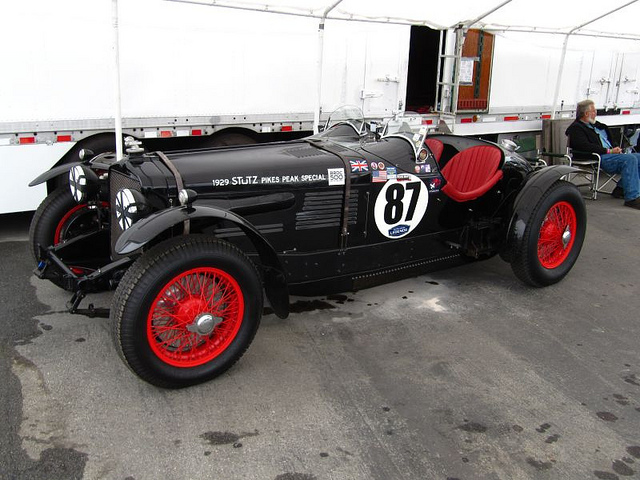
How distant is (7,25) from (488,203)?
4452mm

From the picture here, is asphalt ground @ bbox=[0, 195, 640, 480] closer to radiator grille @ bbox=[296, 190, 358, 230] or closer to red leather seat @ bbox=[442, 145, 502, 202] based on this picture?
radiator grille @ bbox=[296, 190, 358, 230]

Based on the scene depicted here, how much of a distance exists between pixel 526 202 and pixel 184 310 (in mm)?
2837

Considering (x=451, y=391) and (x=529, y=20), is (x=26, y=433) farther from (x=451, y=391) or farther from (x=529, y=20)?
(x=529, y=20)

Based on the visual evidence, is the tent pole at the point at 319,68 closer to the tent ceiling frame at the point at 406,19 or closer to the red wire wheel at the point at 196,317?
Answer: the tent ceiling frame at the point at 406,19

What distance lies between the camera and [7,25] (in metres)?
5.04

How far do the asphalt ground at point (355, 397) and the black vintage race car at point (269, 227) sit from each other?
27 centimetres

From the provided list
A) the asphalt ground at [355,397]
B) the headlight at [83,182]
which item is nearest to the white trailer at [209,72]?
the headlight at [83,182]

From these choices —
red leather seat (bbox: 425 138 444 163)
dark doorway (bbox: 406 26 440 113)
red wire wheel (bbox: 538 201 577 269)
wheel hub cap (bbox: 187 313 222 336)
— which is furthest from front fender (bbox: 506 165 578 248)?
dark doorway (bbox: 406 26 440 113)

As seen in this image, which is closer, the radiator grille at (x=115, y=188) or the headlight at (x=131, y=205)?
the headlight at (x=131, y=205)

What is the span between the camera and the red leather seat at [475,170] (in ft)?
14.6

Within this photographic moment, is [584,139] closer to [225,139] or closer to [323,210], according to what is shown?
[225,139]

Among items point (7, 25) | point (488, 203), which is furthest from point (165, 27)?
point (488, 203)

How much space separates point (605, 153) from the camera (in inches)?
313

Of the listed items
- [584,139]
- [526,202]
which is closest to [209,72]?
[526,202]
